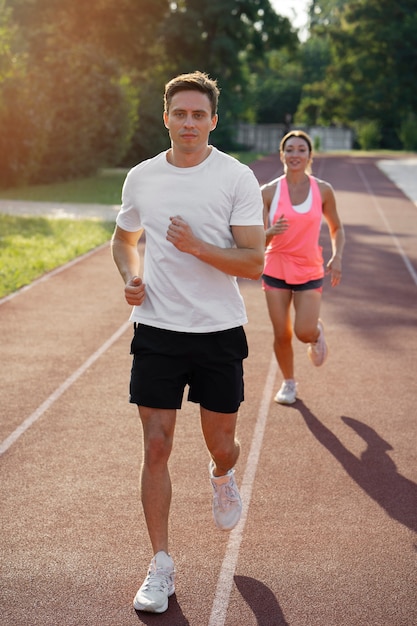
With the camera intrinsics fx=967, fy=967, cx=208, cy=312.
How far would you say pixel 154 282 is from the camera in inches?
171

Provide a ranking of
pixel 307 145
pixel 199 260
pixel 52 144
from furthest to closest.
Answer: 1. pixel 52 144
2. pixel 307 145
3. pixel 199 260

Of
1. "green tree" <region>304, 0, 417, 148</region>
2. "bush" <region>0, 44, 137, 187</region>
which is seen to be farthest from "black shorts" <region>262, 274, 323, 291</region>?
"green tree" <region>304, 0, 417, 148</region>

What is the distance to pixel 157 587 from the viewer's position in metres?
4.27

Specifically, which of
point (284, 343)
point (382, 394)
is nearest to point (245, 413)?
point (284, 343)

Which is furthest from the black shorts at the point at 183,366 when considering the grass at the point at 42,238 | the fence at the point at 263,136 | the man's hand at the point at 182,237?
the fence at the point at 263,136

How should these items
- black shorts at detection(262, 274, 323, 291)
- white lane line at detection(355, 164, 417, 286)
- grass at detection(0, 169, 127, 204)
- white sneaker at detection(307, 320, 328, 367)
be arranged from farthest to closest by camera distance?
1. grass at detection(0, 169, 127, 204)
2. white lane line at detection(355, 164, 417, 286)
3. white sneaker at detection(307, 320, 328, 367)
4. black shorts at detection(262, 274, 323, 291)

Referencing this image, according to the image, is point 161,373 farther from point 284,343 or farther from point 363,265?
point 363,265

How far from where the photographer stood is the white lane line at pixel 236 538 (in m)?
4.33

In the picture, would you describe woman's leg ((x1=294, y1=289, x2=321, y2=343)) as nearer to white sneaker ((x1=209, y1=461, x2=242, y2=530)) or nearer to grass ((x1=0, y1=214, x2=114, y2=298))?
white sneaker ((x1=209, y1=461, x2=242, y2=530))

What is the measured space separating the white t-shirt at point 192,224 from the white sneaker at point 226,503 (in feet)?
2.96

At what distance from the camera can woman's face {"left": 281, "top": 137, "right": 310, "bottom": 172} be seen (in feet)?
24.0

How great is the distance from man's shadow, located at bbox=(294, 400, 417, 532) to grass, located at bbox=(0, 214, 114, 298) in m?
6.60

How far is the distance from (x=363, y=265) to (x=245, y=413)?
932 centimetres

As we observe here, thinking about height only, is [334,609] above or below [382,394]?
above
